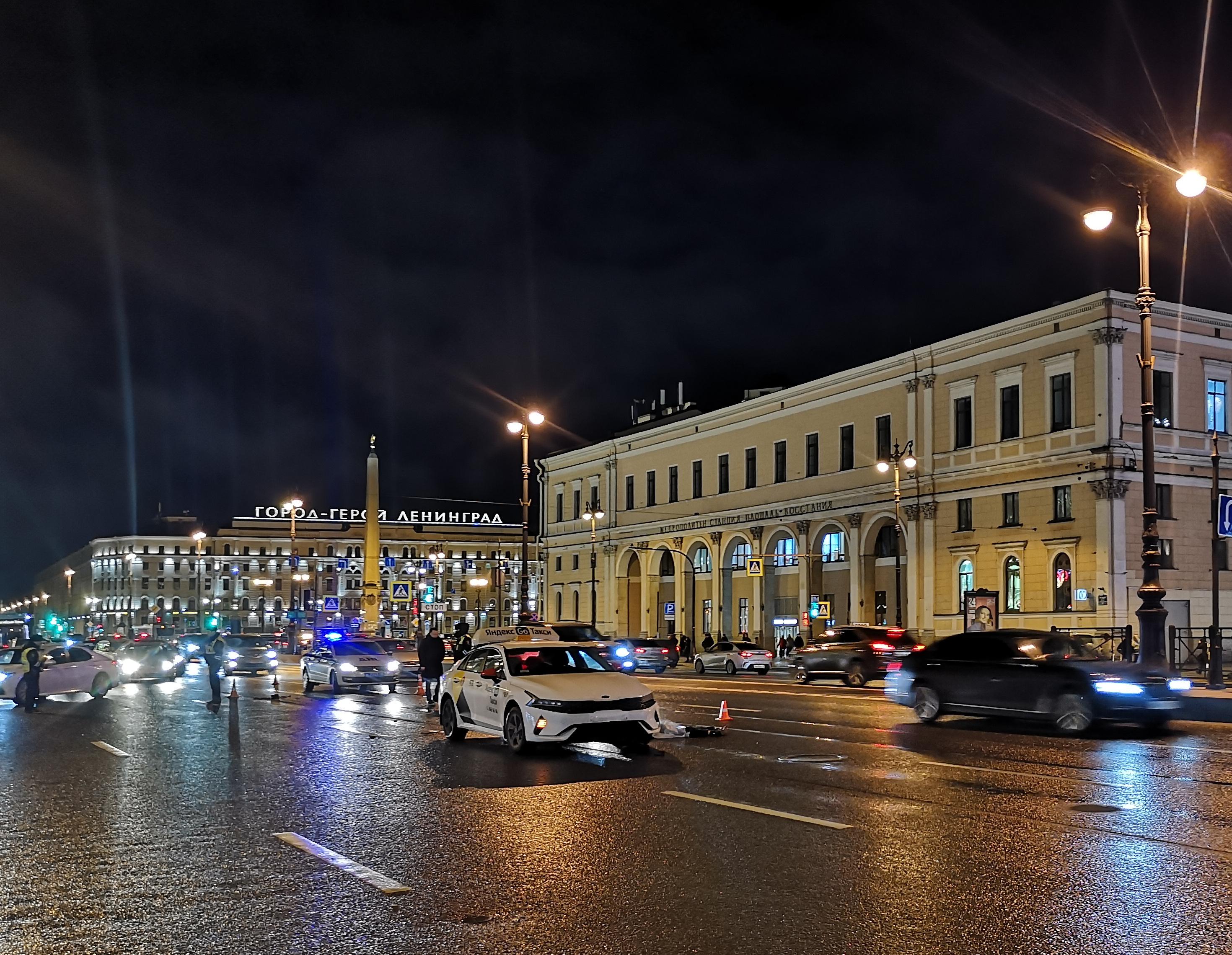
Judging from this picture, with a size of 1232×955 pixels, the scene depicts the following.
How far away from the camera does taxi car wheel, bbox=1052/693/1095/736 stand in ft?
61.1

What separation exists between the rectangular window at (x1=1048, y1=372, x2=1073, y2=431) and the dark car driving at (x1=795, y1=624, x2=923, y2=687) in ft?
51.9

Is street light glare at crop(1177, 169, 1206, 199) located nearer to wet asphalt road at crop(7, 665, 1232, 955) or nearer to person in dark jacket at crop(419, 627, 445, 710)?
wet asphalt road at crop(7, 665, 1232, 955)

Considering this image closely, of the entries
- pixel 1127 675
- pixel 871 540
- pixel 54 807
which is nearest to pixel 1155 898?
pixel 54 807

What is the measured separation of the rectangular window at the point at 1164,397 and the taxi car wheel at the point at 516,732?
134 ft

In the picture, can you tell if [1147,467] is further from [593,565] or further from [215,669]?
[593,565]

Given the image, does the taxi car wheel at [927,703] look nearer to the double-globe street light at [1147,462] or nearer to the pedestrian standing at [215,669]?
the double-globe street light at [1147,462]

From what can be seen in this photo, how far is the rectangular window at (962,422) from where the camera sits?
5600cm

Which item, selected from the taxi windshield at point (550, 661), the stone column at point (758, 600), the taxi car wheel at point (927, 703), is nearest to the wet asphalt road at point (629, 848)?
the taxi windshield at point (550, 661)

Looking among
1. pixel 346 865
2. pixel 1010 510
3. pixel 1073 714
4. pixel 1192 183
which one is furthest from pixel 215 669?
pixel 1010 510

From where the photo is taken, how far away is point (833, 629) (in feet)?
130

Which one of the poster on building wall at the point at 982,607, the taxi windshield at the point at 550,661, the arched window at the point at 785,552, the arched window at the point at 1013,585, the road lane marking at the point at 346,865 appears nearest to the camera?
the road lane marking at the point at 346,865

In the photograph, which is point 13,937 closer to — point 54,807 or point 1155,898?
point 54,807

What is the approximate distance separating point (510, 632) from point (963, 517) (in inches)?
1108

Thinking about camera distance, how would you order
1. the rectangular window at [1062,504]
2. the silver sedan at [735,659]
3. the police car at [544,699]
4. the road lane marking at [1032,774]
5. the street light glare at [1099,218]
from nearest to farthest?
1. the road lane marking at [1032,774]
2. the police car at [544,699]
3. the street light glare at [1099,218]
4. the rectangular window at [1062,504]
5. the silver sedan at [735,659]
